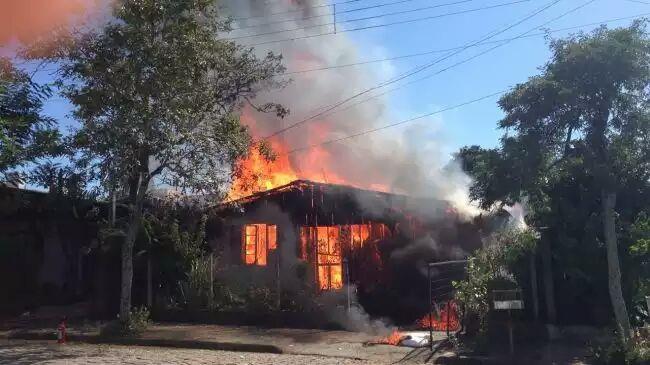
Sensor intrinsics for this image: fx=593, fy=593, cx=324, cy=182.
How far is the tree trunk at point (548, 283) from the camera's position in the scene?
10.3 metres

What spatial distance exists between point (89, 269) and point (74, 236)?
1.26 meters

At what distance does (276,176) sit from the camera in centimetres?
1931

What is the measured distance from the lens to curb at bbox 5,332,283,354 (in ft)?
36.0

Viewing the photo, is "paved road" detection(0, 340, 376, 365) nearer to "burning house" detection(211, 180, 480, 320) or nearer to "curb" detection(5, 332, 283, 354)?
"curb" detection(5, 332, 283, 354)

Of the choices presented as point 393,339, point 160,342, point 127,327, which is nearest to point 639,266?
point 393,339

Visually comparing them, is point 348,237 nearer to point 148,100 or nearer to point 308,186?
point 308,186

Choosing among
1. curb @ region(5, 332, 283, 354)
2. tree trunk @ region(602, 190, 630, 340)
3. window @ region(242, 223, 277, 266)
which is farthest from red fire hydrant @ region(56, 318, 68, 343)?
tree trunk @ region(602, 190, 630, 340)

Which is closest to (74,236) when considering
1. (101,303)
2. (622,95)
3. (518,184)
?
(101,303)

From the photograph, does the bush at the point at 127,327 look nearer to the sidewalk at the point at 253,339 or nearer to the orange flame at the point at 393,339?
the sidewalk at the point at 253,339

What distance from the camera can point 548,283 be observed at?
1034cm

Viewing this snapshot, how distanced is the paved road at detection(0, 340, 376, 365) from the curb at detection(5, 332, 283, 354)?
11.4 inches

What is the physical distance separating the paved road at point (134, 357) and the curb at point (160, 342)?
0.95 feet

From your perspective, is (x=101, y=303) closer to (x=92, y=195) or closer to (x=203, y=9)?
(x=92, y=195)

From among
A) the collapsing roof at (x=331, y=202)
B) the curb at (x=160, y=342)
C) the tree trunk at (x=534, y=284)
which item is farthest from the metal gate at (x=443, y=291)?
the curb at (x=160, y=342)
